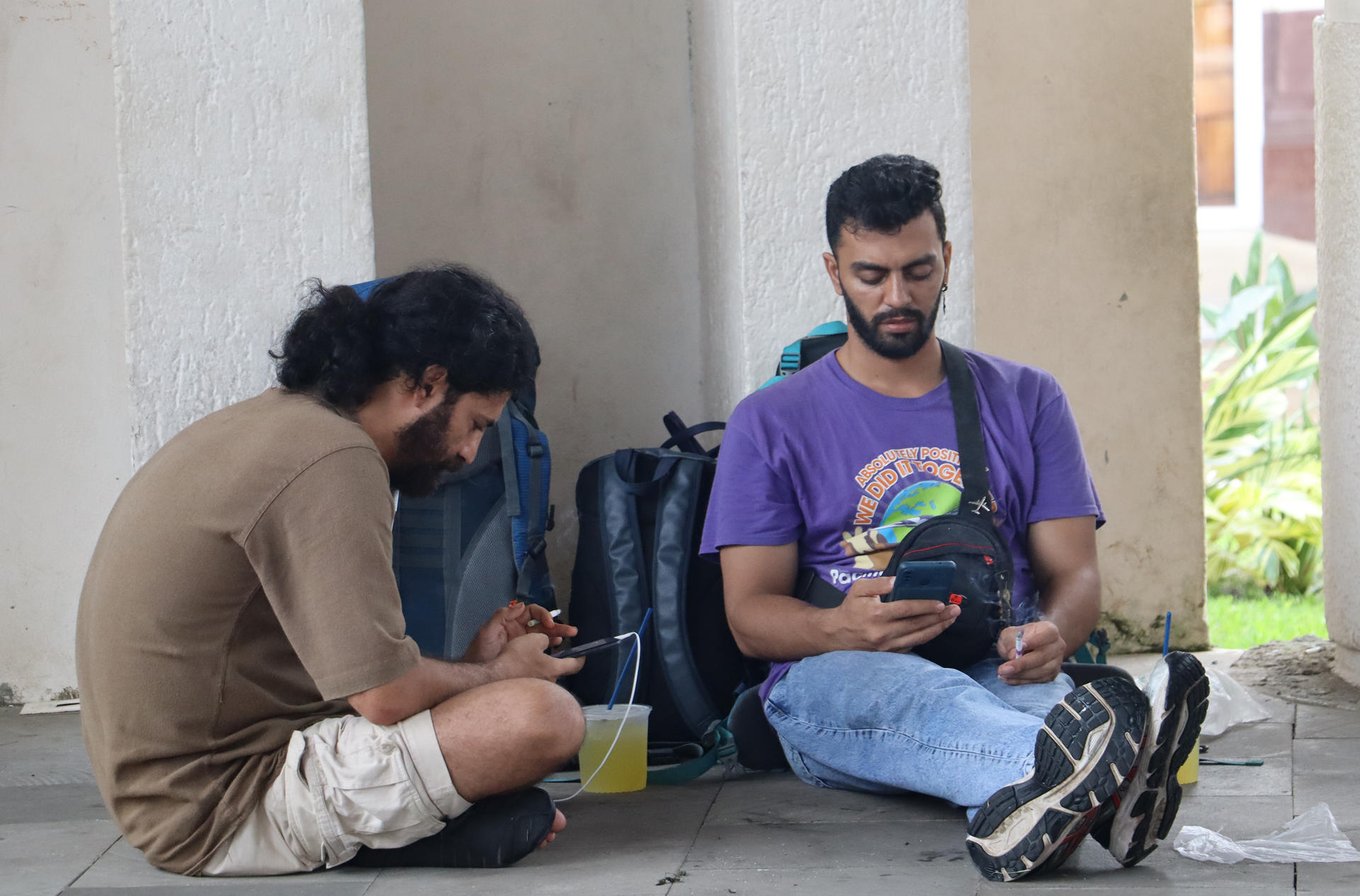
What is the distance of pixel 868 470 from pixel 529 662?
85 centimetres

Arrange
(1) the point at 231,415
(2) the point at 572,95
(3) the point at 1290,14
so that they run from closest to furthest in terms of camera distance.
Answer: (1) the point at 231,415 < (2) the point at 572,95 < (3) the point at 1290,14

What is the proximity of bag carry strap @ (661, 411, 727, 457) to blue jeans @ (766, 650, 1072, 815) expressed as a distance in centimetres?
80

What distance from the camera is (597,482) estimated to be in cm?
357

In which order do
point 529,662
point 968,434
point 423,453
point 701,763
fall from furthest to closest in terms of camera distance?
point 701,763 → point 968,434 → point 529,662 → point 423,453

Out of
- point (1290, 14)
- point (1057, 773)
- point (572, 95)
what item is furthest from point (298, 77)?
point (1290, 14)

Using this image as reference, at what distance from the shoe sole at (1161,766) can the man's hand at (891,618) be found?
587 mm

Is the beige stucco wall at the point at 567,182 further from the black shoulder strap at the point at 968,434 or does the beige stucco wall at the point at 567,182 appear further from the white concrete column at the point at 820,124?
the black shoulder strap at the point at 968,434

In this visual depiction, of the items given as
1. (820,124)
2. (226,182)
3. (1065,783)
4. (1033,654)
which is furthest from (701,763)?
(226,182)

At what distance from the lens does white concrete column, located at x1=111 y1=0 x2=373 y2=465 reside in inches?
132

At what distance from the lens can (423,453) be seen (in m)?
2.56

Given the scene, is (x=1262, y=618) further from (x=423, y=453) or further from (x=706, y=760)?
(x=423, y=453)

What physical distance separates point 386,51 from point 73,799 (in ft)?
6.87

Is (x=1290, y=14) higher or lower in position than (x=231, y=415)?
higher

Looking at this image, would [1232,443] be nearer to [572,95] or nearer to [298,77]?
[572,95]
